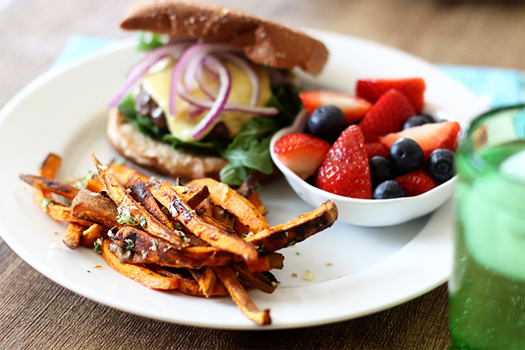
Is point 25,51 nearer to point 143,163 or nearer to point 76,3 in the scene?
point 76,3

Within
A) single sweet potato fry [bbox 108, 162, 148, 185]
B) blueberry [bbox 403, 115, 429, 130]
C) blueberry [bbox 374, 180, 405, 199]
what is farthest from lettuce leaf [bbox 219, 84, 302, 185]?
blueberry [bbox 403, 115, 429, 130]

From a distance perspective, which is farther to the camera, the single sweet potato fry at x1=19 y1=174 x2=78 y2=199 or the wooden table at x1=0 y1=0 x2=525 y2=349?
the single sweet potato fry at x1=19 y1=174 x2=78 y2=199

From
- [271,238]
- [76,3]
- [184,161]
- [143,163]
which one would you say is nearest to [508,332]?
[271,238]

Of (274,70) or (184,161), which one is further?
(274,70)

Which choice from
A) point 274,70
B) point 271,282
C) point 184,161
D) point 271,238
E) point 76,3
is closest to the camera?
point 271,238

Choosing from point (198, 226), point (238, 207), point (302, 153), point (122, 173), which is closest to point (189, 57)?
point (122, 173)

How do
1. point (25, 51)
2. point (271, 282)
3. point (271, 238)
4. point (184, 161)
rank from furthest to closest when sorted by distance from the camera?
point (25, 51)
point (184, 161)
point (271, 282)
point (271, 238)

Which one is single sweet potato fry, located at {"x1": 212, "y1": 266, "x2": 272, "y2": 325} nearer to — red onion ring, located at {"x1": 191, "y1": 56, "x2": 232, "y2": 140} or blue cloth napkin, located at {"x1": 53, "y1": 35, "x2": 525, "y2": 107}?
red onion ring, located at {"x1": 191, "y1": 56, "x2": 232, "y2": 140}
